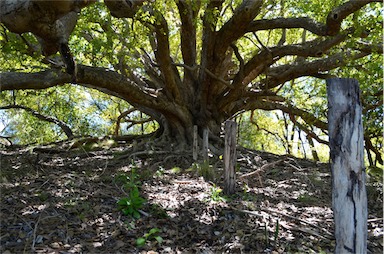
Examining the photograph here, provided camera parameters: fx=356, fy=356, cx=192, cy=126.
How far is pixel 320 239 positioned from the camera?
174 inches

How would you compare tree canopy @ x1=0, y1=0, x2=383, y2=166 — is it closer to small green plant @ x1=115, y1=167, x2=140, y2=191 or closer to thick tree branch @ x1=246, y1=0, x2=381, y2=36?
thick tree branch @ x1=246, y1=0, x2=381, y2=36

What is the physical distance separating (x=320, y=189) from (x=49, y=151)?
6124 mm

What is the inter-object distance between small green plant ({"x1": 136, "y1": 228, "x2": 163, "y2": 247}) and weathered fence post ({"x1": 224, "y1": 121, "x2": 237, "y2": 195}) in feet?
5.80

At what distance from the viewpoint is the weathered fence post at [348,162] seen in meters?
3.51

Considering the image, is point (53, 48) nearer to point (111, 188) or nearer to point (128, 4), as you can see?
point (128, 4)

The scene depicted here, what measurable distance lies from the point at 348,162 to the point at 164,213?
242 cm

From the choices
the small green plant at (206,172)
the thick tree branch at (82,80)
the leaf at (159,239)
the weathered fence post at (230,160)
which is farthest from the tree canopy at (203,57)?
the leaf at (159,239)

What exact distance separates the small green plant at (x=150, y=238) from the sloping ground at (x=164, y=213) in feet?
0.08

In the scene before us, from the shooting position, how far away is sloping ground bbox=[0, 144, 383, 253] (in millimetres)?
4051

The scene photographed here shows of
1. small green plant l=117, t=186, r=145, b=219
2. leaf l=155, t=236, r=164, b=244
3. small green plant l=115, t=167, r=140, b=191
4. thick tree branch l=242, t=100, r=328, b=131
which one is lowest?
leaf l=155, t=236, r=164, b=244

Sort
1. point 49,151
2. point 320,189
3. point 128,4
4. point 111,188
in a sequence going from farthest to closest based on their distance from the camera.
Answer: point 49,151 < point 320,189 < point 111,188 < point 128,4

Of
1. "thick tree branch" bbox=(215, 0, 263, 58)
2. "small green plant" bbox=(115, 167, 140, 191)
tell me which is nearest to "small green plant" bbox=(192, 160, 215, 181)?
"small green plant" bbox=(115, 167, 140, 191)

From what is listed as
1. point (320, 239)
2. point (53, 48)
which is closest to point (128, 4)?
point (53, 48)

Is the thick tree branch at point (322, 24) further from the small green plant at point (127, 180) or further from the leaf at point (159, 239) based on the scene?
the leaf at point (159, 239)
